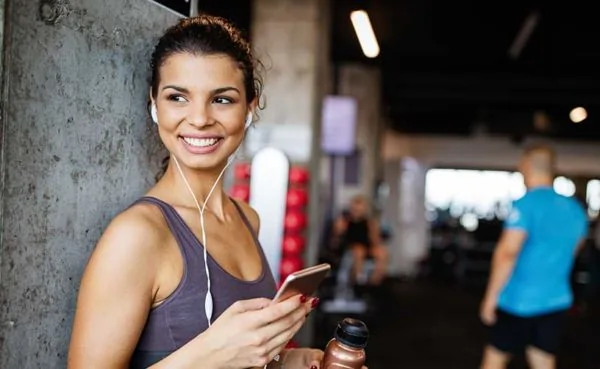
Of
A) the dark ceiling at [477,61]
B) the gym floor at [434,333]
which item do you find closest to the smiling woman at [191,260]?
the gym floor at [434,333]

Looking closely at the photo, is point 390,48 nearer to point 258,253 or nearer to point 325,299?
point 325,299

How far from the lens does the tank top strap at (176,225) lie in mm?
1129

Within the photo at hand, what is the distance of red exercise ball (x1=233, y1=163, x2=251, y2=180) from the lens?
15.7ft

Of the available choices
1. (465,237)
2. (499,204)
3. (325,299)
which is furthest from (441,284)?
(499,204)

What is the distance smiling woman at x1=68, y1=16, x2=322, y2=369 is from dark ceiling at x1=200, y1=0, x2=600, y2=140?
4681mm

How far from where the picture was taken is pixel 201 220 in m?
1.23

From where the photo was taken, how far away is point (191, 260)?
44.3 inches

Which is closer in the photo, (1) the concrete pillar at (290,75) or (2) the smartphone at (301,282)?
(2) the smartphone at (301,282)

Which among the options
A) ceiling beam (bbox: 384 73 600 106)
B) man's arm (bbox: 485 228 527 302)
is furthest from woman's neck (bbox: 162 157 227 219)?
ceiling beam (bbox: 384 73 600 106)

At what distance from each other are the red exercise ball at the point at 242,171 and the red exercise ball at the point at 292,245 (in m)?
0.56

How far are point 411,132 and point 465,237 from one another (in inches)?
141

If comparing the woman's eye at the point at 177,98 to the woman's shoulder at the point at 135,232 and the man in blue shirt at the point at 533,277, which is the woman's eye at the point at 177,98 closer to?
the woman's shoulder at the point at 135,232

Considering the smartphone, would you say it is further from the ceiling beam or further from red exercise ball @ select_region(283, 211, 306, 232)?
the ceiling beam

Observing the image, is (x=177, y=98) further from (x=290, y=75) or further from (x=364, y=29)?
(x=364, y=29)
